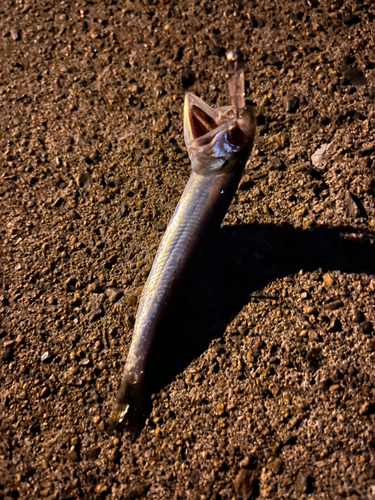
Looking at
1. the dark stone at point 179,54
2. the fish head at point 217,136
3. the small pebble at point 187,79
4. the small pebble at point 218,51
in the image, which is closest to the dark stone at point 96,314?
the fish head at point 217,136

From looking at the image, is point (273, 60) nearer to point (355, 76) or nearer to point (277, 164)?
point (355, 76)

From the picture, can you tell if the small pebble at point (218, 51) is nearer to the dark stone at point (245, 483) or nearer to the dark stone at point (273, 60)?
the dark stone at point (273, 60)

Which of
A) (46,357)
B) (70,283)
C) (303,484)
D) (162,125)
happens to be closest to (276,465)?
(303,484)

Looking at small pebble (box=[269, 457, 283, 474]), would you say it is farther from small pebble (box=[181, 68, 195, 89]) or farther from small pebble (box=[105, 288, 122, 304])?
small pebble (box=[181, 68, 195, 89])

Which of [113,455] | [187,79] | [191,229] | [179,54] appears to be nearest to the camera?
[113,455]

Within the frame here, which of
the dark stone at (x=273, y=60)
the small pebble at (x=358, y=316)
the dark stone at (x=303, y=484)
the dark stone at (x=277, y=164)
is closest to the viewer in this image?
the dark stone at (x=303, y=484)

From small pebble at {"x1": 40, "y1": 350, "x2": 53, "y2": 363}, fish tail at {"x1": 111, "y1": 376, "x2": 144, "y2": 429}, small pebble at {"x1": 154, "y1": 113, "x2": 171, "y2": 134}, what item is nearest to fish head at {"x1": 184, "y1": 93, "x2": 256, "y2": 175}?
small pebble at {"x1": 154, "y1": 113, "x2": 171, "y2": 134}
